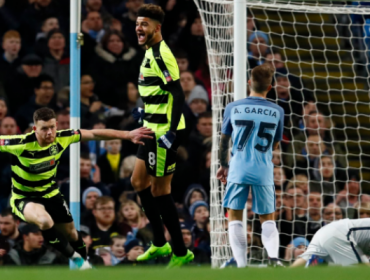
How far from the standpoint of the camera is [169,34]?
11445 millimetres

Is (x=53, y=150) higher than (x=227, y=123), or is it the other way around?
(x=227, y=123)

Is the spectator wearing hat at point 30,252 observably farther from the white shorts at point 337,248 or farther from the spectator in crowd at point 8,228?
the white shorts at point 337,248

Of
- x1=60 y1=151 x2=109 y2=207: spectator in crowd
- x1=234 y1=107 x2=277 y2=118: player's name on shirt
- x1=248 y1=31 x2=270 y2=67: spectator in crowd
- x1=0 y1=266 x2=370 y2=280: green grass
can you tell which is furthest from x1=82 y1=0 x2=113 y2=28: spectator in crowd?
x1=0 y1=266 x2=370 y2=280: green grass

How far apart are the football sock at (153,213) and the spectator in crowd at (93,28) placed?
14.2ft

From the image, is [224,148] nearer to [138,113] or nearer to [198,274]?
[138,113]

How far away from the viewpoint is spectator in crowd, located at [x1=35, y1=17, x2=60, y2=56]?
35.2ft

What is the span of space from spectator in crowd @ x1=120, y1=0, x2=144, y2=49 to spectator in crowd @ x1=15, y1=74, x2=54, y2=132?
1.32m

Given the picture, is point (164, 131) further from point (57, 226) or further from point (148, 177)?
point (57, 226)

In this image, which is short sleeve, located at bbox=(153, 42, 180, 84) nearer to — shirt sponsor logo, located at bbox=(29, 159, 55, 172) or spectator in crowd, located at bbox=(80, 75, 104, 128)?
shirt sponsor logo, located at bbox=(29, 159, 55, 172)

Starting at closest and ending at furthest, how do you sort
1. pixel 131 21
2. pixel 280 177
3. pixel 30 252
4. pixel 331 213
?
1. pixel 30 252
2. pixel 331 213
3. pixel 280 177
4. pixel 131 21

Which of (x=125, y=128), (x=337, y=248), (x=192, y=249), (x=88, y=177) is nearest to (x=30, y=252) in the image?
(x=88, y=177)

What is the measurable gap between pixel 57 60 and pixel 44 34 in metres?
0.39

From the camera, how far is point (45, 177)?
7.42 meters

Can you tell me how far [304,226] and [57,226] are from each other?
3.38 meters
